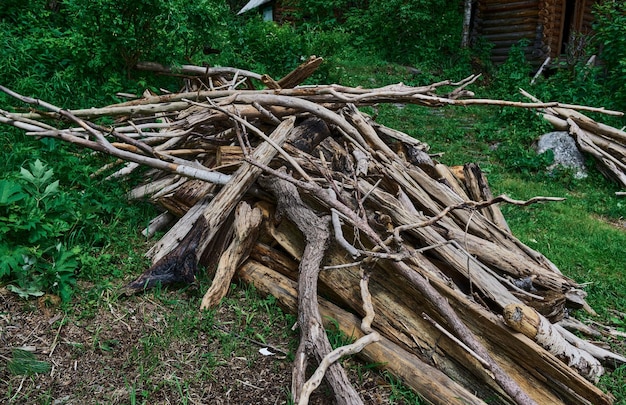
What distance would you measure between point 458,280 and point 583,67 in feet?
29.3

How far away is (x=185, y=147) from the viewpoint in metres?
4.67

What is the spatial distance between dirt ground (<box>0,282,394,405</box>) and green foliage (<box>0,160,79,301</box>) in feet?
0.35

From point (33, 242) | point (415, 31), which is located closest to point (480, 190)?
point (33, 242)

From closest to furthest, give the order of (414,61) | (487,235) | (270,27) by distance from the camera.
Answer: (487,235), (270,27), (414,61)

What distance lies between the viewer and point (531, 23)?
582 inches

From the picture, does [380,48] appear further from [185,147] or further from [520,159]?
[185,147]

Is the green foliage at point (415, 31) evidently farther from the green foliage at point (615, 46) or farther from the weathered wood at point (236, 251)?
the weathered wood at point (236, 251)

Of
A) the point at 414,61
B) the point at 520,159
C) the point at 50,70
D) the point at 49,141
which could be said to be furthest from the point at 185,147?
the point at 414,61

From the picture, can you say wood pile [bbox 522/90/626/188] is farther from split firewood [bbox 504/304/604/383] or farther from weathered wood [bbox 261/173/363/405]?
weathered wood [bbox 261/173/363/405]

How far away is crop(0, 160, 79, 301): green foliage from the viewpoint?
3.16 metres

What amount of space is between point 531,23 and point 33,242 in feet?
49.6

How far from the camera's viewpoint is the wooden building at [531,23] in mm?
14305

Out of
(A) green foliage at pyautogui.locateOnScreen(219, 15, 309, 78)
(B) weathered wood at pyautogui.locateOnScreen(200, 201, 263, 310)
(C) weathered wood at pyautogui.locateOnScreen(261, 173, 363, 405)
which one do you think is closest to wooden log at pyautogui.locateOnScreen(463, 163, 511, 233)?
(C) weathered wood at pyautogui.locateOnScreen(261, 173, 363, 405)

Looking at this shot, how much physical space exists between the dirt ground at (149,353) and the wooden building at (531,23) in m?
13.9
